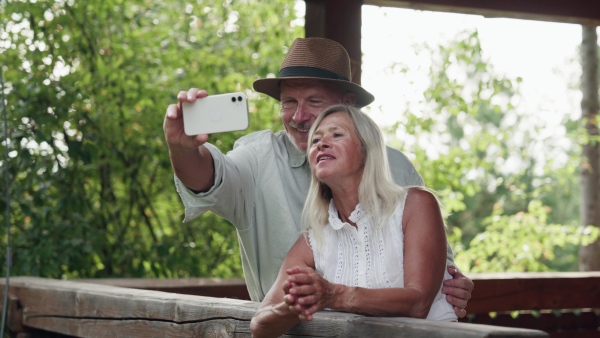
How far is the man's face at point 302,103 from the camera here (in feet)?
8.70

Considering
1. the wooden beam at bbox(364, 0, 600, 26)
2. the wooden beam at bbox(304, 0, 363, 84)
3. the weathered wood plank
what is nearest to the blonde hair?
the wooden beam at bbox(304, 0, 363, 84)

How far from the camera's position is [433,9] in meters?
3.62

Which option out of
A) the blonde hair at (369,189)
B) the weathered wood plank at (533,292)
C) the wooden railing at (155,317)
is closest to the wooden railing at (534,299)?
the weathered wood plank at (533,292)

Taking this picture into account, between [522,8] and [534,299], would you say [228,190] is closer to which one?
[522,8]

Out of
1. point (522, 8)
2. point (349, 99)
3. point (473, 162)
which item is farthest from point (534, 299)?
point (473, 162)

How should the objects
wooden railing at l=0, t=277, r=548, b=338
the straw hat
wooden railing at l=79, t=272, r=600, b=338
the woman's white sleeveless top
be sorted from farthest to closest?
wooden railing at l=79, t=272, r=600, b=338, the straw hat, the woman's white sleeveless top, wooden railing at l=0, t=277, r=548, b=338

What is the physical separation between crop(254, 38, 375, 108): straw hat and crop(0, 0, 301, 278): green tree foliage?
212 cm

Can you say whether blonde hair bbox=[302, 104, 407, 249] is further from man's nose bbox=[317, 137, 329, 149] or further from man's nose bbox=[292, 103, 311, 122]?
man's nose bbox=[292, 103, 311, 122]

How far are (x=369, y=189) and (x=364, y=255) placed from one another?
0.16m

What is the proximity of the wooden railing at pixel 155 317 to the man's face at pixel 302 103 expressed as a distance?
0.55 meters

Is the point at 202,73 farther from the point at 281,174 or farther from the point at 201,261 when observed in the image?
the point at 281,174

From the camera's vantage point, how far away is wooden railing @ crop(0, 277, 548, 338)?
179cm

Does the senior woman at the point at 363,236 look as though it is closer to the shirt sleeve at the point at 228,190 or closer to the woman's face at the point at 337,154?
the woman's face at the point at 337,154

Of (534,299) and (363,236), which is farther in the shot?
(534,299)
